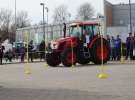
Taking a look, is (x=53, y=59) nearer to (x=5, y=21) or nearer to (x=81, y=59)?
(x=81, y=59)

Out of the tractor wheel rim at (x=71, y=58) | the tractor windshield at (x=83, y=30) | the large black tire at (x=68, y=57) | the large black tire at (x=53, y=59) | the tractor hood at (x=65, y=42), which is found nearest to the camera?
the large black tire at (x=68, y=57)

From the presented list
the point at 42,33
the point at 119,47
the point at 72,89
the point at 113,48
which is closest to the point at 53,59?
the point at 113,48

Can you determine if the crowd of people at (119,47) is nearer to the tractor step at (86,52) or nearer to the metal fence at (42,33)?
the tractor step at (86,52)

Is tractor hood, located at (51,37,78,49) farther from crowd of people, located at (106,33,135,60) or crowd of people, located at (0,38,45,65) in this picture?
crowd of people, located at (0,38,45,65)

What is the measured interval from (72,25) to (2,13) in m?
84.5

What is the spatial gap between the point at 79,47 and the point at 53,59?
1716 millimetres

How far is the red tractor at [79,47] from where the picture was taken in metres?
27.4

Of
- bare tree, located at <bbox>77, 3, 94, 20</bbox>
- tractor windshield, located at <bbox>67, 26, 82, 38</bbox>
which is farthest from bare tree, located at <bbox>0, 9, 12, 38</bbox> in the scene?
tractor windshield, located at <bbox>67, 26, 82, 38</bbox>

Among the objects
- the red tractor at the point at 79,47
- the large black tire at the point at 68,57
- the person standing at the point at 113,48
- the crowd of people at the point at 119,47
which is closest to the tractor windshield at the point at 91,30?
the red tractor at the point at 79,47

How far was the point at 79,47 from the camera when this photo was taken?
28.0 metres

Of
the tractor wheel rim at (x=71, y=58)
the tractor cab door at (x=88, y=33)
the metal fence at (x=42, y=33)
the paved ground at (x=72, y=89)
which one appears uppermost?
the metal fence at (x=42, y=33)

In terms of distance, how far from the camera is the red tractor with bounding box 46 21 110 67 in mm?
27375

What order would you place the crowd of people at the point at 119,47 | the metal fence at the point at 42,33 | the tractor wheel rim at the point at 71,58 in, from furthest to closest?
the metal fence at the point at 42,33 → the crowd of people at the point at 119,47 → the tractor wheel rim at the point at 71,58

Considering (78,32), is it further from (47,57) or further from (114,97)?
(114,97)
